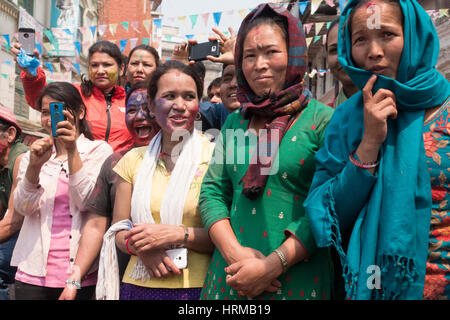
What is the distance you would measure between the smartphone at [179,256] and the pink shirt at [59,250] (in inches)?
30.7

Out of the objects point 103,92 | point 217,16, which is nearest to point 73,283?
point 103,92

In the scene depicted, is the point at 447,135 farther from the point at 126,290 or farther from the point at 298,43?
the point at 126,290

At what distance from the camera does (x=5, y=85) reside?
1728 cm

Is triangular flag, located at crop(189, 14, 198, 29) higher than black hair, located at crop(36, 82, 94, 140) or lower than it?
higher

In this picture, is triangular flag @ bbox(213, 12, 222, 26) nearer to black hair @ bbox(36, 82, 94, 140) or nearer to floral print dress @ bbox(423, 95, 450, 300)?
black hair @ bbox(36, 82, 94, 140)

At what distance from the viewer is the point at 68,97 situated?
3109mm

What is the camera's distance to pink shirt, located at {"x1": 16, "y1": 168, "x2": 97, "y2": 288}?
2.80 metres

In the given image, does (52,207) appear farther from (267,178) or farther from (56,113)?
(267,178)

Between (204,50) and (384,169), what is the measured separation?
6.92 ft

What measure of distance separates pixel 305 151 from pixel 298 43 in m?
0.56

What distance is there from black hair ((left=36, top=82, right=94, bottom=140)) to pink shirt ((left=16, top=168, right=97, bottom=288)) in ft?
1.39

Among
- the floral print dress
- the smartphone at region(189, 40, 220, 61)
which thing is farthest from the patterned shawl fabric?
the smartphone at region(189, 40, 220, 61)

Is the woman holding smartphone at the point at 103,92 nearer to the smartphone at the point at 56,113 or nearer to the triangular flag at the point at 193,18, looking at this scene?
the smartphone at the point at 56,113

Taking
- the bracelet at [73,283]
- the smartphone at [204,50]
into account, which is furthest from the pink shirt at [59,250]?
the smartphone at [204,50]
